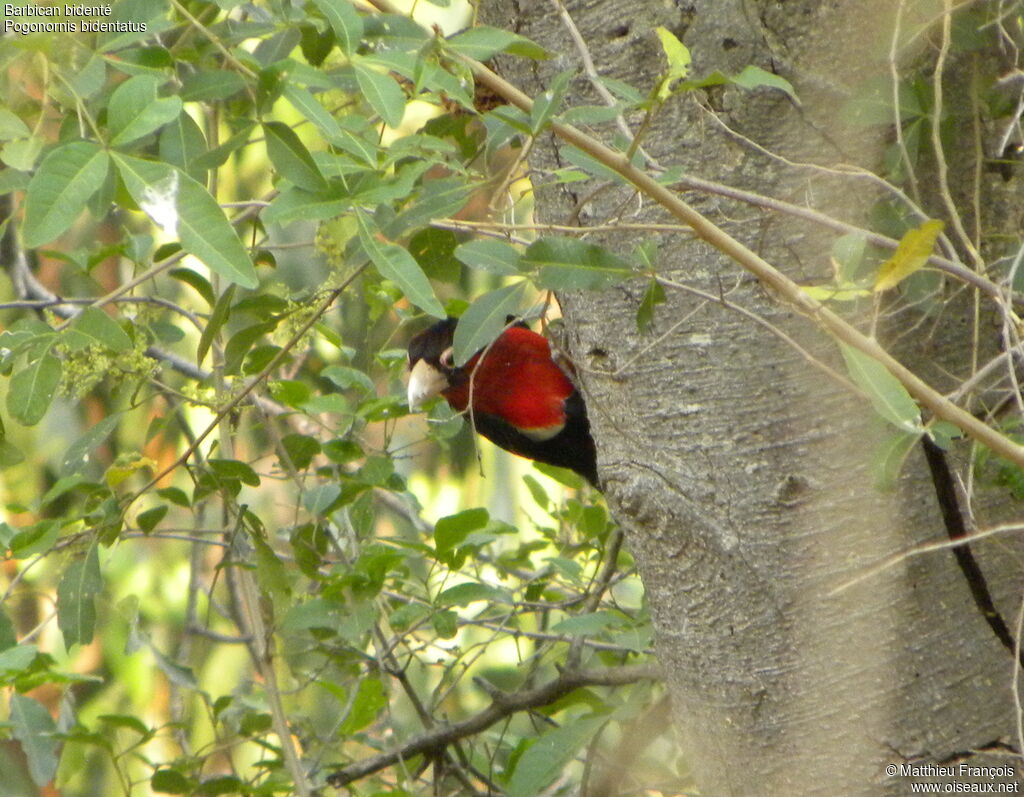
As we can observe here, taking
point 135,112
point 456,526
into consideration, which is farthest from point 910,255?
point 456,526

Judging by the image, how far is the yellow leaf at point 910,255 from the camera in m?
1.07

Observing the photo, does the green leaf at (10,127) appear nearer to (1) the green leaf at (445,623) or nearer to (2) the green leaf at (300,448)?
(2) the green leaf at (300,448)

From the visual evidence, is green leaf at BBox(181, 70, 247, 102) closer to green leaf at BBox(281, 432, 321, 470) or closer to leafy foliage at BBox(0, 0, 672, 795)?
leafy foliage at BBox(0, 0, 672, 795)

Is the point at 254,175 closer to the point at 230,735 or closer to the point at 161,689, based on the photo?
the point at 230,735

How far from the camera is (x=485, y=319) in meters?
1.30

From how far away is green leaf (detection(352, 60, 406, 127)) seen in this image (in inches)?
44.0

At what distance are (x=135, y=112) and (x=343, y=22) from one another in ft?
0.77

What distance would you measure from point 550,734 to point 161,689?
3122 mm

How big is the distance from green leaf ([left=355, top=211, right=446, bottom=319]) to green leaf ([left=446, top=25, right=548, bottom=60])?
204 mm

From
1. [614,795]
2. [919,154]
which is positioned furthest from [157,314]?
[919,154]

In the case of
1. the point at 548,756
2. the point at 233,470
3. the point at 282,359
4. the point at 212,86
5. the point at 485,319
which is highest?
the point at 212,86

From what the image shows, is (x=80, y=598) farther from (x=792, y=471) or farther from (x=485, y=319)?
(x=792, y=471)

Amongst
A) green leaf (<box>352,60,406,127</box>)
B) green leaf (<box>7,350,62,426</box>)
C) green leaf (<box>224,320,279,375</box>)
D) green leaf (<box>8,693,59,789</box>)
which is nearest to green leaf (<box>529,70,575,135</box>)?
green leaf (<box>352,60,406,127</box>)

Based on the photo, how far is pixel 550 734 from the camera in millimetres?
1896
